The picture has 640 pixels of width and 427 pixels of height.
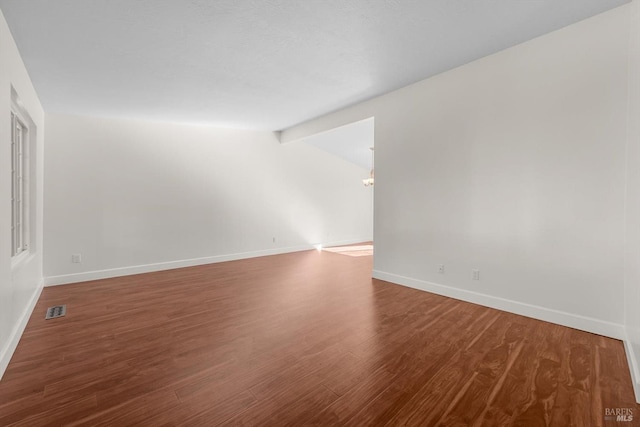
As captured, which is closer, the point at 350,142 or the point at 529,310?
the point at 529,310

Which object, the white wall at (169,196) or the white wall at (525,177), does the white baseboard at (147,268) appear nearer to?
the white wall at (169,196)

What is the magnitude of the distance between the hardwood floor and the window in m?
0.82

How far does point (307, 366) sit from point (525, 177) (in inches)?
111

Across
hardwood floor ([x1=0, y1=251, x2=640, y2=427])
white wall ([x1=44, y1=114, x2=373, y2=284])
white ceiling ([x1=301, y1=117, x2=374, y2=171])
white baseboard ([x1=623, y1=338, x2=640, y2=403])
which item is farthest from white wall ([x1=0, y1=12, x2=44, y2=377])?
white baseboard ([x1=623, y1=338, x2=640, y2=403])

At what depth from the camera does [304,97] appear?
14.1 ft

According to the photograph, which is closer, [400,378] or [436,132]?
[400,378]

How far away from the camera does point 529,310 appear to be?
2.97 meters

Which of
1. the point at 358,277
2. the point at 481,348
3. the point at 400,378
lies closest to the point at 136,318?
the point at 400,378

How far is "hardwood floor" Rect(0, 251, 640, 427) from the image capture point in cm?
164

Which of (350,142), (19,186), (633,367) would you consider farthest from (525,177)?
(19,186)

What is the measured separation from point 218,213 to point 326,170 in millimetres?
3093

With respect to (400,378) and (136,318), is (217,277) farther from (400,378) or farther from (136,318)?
(400,378)

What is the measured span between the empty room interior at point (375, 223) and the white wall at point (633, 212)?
0.14 ft

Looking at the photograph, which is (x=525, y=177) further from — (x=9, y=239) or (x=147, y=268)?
(x=147, y=268)
